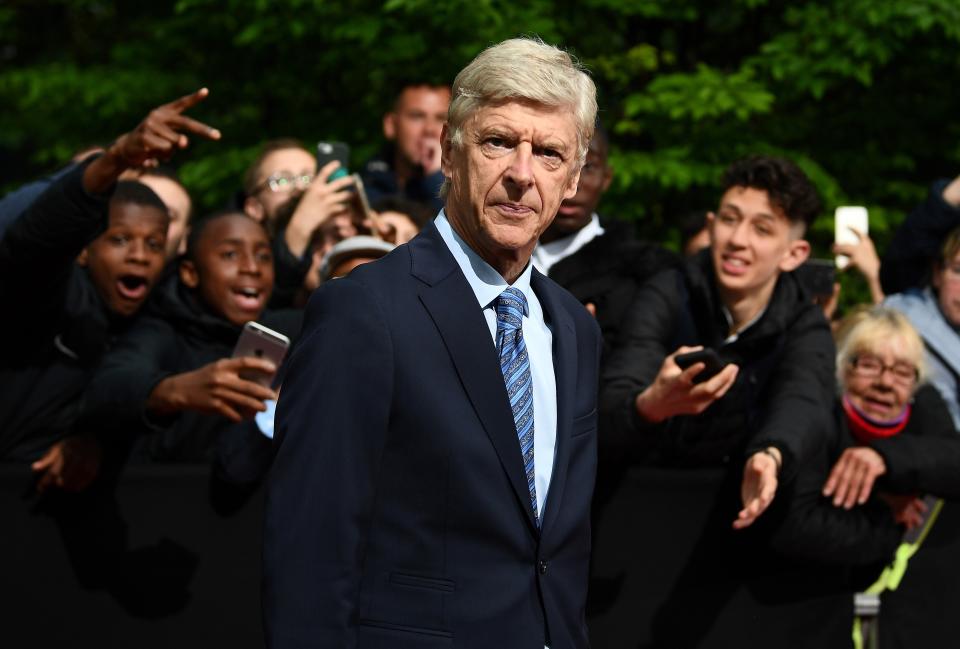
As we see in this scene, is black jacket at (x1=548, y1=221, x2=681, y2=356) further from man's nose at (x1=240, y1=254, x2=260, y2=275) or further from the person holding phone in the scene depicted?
man's nose at (x1=240, y1=254, x2=260, y2=275)

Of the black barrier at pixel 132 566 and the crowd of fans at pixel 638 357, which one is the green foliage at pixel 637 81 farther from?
the black barrier at pixel 132 566

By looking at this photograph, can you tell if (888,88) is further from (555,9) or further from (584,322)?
(584,322)

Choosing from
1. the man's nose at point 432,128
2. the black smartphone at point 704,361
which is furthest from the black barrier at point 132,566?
the man's nose at point 432,128

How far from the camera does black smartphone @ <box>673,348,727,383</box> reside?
11.4 feet

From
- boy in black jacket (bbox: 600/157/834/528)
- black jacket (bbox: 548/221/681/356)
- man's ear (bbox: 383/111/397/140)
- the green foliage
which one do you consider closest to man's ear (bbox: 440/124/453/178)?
boy in black jacket (bbox: 600/157/834/528)

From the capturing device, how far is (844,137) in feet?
31.0

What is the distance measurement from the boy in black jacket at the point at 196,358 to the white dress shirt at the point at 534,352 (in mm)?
1372

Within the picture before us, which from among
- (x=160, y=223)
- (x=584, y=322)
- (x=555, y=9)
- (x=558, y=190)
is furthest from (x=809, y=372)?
(x=555, y=9)

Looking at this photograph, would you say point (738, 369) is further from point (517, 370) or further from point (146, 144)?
point (146, 144)

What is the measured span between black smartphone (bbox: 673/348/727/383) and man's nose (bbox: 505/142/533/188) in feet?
3.91

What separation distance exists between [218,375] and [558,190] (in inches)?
64.4

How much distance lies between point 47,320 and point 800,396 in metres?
2.56

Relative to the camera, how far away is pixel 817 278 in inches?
218

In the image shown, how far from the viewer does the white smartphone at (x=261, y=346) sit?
12.4 feet
